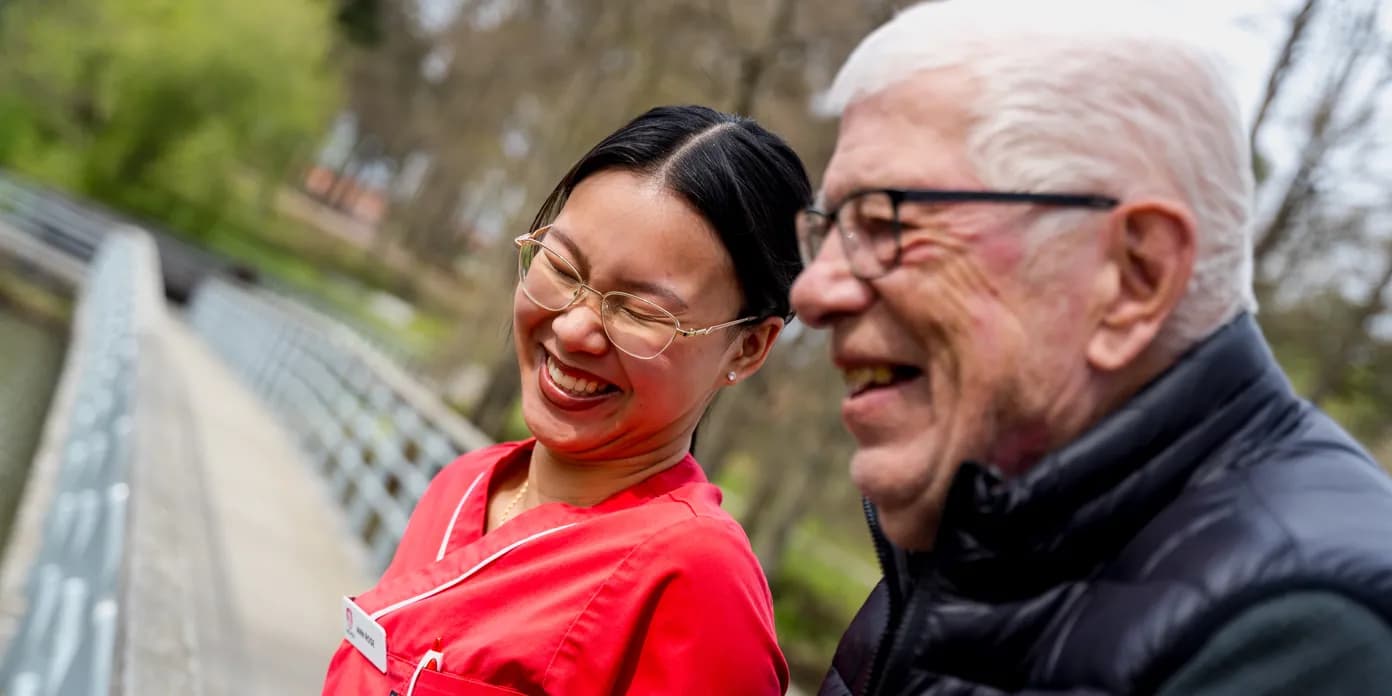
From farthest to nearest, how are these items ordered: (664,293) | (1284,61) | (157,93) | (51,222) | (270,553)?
(157,93), (51,222), (270,553), (1284,61), (664,293)

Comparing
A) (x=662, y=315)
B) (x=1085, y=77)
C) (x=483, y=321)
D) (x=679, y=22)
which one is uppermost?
(x=1085, y=77)

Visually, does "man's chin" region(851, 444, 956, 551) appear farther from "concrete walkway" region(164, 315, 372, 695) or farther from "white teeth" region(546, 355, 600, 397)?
"concrete walkway" region(164, 315, 372, 695)

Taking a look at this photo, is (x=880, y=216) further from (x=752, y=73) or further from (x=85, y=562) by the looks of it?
(x=752, y=73)

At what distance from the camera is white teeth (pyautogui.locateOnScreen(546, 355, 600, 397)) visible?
176 centimetres

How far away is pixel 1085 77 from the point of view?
104 centimetres

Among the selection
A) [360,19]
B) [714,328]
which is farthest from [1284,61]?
[360,19]

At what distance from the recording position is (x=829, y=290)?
1.14 metres

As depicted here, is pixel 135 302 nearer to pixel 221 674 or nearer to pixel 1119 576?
pixel 221 674

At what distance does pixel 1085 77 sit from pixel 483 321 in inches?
669

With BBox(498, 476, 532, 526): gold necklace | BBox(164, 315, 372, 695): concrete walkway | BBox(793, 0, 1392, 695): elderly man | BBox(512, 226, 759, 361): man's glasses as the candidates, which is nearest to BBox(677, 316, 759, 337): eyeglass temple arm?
BBox(512, 226, 759, 361): man's glasses

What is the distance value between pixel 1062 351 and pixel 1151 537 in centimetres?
17

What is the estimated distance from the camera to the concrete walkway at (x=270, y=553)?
489 cm

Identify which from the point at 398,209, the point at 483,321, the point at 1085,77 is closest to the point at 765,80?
the point at 1085,77

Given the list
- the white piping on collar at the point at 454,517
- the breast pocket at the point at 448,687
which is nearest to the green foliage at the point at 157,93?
the white piping on collar at the point at 454,517
